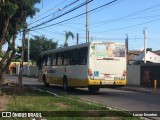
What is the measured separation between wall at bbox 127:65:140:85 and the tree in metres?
14.4

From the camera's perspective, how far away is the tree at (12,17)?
19094mm

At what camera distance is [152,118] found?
12961 mm

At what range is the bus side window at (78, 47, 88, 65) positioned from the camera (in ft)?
Result: 76.7

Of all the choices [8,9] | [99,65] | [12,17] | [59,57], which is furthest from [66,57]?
[8,9]

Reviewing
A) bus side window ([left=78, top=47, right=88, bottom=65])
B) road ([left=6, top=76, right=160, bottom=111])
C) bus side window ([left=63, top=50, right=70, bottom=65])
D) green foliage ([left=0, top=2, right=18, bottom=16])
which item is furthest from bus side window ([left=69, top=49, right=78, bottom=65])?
green foliage ([left=0, top=2, right=18, bottom=16])

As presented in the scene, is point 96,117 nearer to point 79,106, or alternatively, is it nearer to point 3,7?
point 79,106

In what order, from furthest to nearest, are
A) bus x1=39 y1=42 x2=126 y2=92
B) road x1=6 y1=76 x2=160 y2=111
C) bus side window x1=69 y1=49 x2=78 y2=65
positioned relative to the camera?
bus side window x1=69 y1=49 x2=78 y2=65, bus x1=39 y1=42 x2=126 y2=92, road x1=6 y1=76 x2=160 y2=111

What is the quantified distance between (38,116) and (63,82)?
1575cm

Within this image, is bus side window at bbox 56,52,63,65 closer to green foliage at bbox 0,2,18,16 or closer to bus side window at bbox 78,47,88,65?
bus side window at bbox 78,47,88,65

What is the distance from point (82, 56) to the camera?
2386cm

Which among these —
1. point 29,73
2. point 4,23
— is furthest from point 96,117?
point 29,73

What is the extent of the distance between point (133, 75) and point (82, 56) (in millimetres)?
13726

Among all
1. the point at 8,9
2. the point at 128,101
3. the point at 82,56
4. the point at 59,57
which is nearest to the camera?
the point at 8,9

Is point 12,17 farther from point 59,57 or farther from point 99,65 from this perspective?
point 59,57
